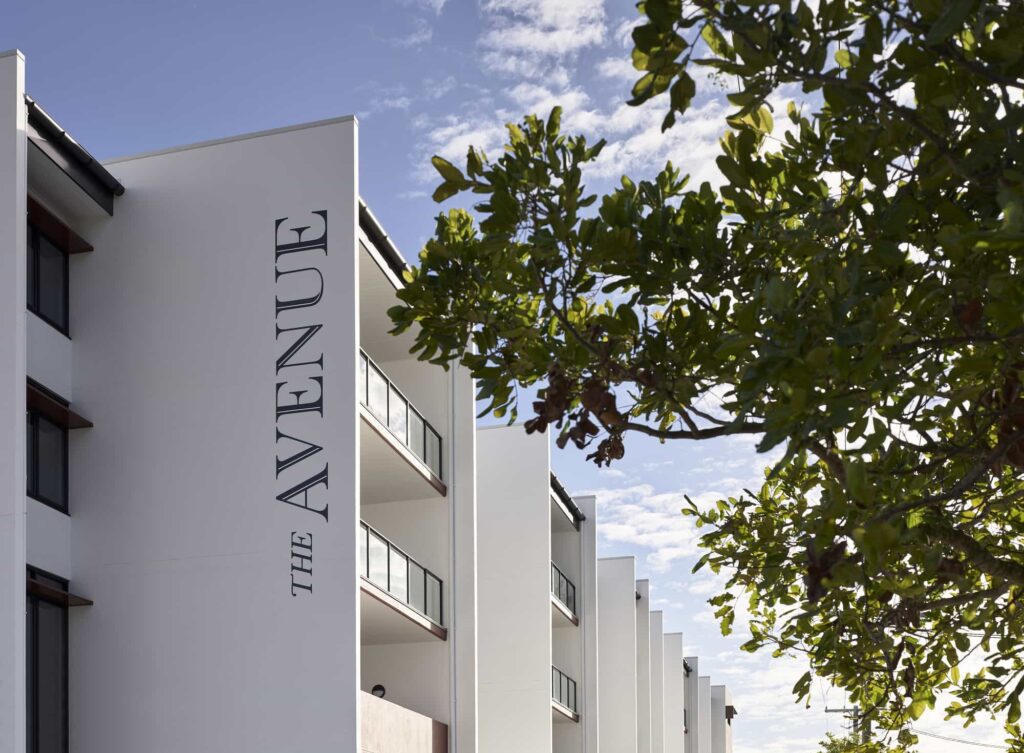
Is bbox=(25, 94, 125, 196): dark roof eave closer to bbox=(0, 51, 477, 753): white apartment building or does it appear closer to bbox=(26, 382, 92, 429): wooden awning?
bbox=(0, 51, 477, 753): white apartment building

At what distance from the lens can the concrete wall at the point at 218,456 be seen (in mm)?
16281

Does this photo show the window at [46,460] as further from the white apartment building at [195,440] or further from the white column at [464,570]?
the white column at [464,570]

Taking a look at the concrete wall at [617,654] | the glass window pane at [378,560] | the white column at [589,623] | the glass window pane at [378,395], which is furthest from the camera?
the concrete wall at [617,654]

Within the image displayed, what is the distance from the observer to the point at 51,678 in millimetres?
16062

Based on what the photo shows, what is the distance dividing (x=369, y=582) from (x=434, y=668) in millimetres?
4514

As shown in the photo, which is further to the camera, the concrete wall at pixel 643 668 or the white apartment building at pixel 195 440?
the concrete wall at pixel 643 668

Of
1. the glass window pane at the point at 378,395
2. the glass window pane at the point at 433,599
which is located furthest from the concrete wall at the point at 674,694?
the glass window pane at the point at 378,395

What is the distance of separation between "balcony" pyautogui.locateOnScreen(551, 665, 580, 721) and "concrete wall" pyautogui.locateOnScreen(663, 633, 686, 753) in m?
14.3

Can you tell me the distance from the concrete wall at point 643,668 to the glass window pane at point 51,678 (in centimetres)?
2402

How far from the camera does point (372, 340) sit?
2308cm

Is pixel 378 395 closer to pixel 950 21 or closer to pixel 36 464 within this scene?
pixel 36 464

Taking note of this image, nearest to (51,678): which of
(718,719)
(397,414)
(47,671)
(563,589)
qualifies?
(47,671)

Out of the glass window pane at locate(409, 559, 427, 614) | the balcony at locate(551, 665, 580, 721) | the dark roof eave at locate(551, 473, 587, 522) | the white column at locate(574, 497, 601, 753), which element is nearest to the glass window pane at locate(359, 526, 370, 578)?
the glass window pane at locate(409, 559, 427, 614)

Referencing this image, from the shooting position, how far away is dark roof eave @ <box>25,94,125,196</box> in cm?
1558
